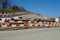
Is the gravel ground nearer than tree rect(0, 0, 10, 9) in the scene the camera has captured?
Yes

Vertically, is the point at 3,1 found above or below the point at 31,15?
above

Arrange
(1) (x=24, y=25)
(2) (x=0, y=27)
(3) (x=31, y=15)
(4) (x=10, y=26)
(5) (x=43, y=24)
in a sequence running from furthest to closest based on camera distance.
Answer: (3) (x=31, y=15) → (5) (x=43, y=24) → (1) (x=24, y=25) → (4) (x=10, y=26) → (2) (x=0, y=27)

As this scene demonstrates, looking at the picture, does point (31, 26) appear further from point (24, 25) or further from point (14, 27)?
point (14, 27)

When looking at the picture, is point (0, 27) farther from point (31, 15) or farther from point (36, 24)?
point (31, 15)

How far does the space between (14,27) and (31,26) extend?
387cm

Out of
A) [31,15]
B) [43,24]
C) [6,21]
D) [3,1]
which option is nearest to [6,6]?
[3,1]

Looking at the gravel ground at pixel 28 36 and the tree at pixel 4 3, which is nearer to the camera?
the gravel ground at pixel 28 36

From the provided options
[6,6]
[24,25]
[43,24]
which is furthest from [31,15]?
[24,25]

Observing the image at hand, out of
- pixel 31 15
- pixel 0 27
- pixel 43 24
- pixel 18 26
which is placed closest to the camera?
pixel 0 27

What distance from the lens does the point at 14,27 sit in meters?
19.9

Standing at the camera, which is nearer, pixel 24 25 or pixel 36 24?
pixel 24 25

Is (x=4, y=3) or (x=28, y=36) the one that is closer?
(x=28, y=36)

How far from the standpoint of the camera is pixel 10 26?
1938cm

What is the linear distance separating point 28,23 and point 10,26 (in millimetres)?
4131
